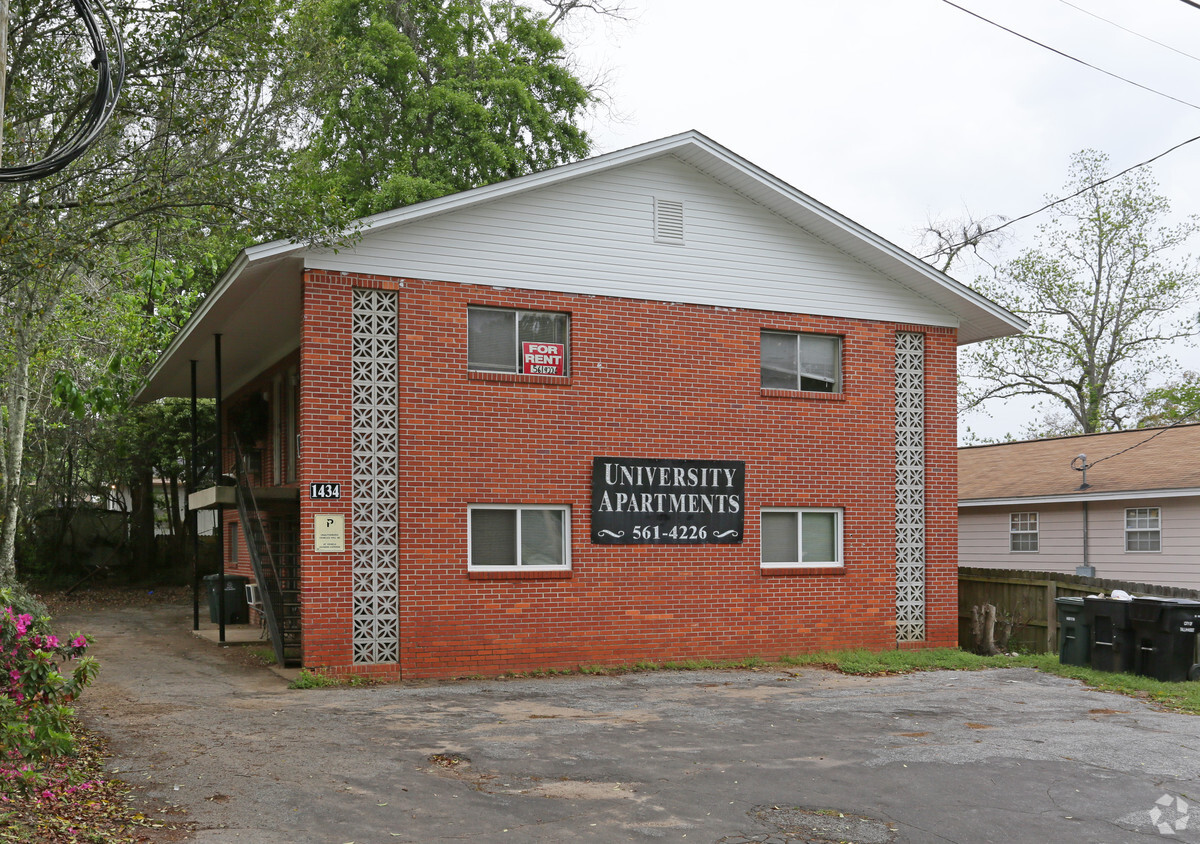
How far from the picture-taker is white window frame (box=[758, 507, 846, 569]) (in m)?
15.9

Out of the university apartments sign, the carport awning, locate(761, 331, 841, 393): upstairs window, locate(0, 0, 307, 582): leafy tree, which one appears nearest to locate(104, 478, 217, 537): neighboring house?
the carport awning

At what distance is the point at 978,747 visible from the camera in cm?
975

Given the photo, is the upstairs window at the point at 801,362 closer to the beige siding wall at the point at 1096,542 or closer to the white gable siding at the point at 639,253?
the white gable siding at the point at 639,253

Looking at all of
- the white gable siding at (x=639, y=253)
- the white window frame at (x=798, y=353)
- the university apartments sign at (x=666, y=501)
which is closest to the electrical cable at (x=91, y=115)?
the white gable siding at (x=639, y=253)

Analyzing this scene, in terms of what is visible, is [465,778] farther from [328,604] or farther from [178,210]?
[178,210]

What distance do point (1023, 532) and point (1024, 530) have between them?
0.19 feet

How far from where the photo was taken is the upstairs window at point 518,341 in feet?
47.2

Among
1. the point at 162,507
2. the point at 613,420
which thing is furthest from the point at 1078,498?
the point at 162,507

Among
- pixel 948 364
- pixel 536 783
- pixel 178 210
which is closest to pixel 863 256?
pixel 948 364

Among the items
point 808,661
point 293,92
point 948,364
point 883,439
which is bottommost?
point 808,661

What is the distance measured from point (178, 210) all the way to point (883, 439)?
415 inches

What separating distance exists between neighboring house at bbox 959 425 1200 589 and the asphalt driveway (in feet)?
27.7

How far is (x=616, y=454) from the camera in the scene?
14961 mm

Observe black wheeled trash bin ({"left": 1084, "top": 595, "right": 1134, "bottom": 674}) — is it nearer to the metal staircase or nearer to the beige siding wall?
the beige siding wall
